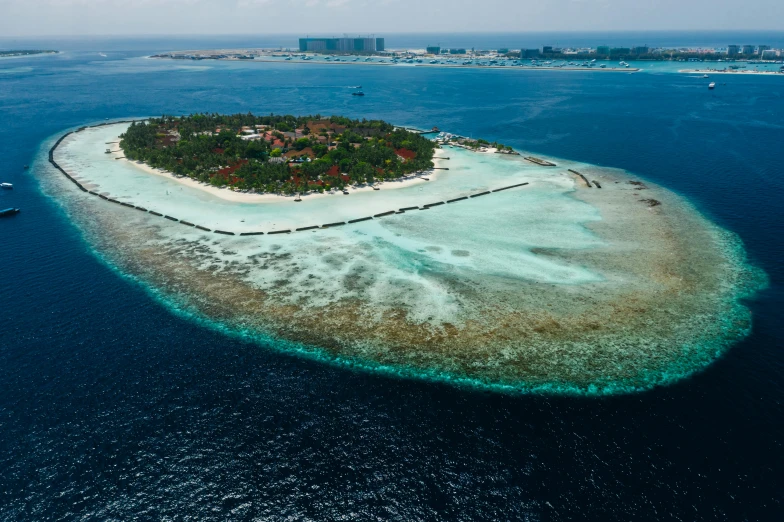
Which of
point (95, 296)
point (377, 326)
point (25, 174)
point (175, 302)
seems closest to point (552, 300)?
point (377, 326)

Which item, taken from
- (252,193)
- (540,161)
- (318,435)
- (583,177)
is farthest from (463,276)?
(540,161)

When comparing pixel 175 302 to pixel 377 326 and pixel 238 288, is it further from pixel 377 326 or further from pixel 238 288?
pixel 377 326

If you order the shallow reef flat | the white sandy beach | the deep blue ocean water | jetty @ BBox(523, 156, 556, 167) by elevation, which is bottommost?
the deep blue ocean water

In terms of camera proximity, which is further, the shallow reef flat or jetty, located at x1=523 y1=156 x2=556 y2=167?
jetty, located at x1=523 y1=156 x2=556 y2=167

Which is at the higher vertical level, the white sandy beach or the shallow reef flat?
the white sandy beach

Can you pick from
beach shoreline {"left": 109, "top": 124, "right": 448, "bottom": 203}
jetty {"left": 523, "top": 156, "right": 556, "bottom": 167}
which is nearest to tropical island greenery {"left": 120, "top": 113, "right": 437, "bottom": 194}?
beach shoreline {"left": 109, "top": 124, "right": 448, "bottom": 203}

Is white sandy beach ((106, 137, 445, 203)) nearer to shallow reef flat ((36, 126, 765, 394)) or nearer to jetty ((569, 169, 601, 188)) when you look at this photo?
shallow reef flat ((36, 126, 765, 394))
